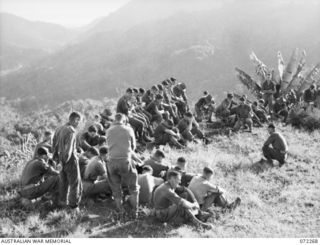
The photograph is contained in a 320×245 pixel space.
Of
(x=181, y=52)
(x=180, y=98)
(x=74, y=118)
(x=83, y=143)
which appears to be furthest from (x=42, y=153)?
(x=181, y=52)

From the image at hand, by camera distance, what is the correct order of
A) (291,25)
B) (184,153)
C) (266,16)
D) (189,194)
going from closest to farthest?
(189,194) < (184,153) < (291,25) < (266,16)

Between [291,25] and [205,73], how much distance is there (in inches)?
651

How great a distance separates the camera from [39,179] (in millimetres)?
7918

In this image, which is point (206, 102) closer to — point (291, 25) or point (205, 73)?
point (205, 73)

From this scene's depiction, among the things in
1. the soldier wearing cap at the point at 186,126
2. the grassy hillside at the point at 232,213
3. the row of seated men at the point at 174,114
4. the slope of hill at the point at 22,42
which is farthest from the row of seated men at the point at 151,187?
the slope of hill at the point at 22,42

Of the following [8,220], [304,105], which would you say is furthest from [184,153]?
[304,105]

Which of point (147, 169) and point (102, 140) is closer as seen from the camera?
point (147, 169)

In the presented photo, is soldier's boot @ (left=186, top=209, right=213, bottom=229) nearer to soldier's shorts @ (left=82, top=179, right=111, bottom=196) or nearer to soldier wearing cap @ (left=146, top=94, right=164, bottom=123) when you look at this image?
soldier's shorts @ (left=82, top=179, right=111, bottom=196)

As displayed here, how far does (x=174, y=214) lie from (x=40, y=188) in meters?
2.50

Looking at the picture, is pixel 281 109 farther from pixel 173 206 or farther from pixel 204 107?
pixel 173 206

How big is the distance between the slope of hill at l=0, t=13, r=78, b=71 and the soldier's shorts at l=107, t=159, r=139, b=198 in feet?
266

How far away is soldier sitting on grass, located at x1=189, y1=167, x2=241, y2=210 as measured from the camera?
7.70m

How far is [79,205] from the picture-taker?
314 inches

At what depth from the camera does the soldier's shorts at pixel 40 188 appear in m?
7.82
